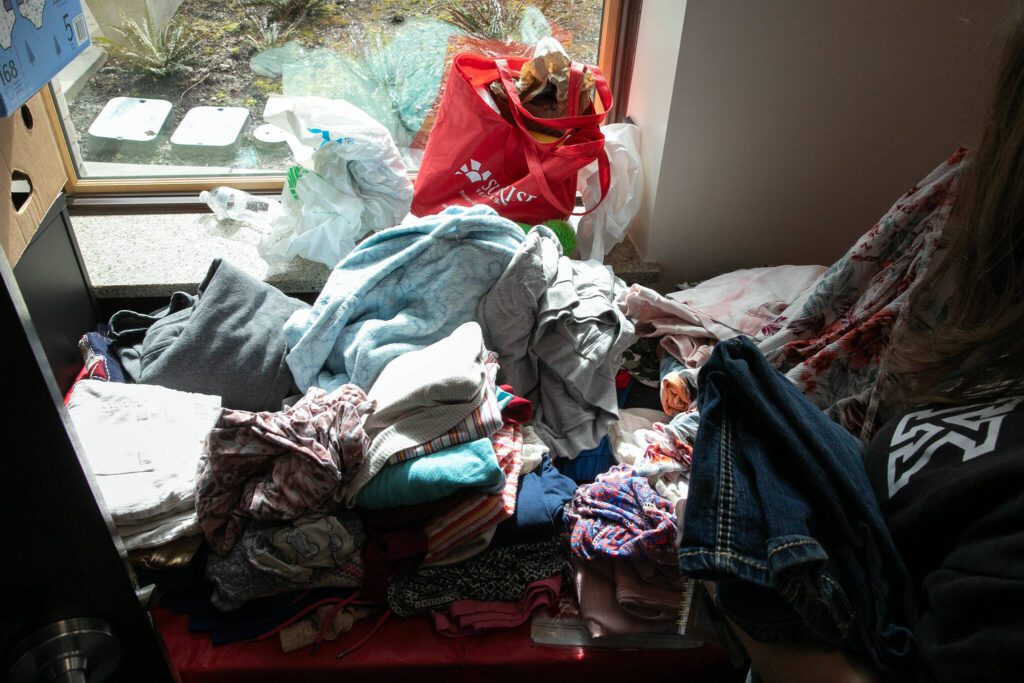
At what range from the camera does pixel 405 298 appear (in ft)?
4.06

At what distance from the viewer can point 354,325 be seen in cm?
121

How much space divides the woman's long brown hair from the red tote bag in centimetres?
76

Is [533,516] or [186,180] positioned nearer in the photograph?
[533,516]

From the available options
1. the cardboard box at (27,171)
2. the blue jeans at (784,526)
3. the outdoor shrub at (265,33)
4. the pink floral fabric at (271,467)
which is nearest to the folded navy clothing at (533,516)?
the pink floral fabric at (271,467)

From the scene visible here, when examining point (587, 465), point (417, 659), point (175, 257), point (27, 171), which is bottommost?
point (417, 659)

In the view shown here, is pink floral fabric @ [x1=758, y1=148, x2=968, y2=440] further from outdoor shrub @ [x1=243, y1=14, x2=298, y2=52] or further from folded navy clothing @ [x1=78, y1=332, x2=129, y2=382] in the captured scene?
outdoor shrub @ [x1=243, y1=14, x2=298, y2=52]

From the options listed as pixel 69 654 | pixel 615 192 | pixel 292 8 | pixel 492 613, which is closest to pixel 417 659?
pixel 492 613

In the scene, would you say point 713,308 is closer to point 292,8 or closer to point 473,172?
point 473,172

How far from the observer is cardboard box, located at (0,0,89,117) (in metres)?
0.95

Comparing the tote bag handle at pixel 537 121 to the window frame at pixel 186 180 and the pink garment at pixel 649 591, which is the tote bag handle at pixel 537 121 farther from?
the pink garment at pixel 649 591

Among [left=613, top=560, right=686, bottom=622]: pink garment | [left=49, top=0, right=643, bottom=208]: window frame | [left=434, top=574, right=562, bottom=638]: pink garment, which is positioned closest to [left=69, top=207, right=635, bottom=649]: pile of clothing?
[left=434, top=574, right=562, bottom=638]: pink garment

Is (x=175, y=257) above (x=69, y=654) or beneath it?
beneath

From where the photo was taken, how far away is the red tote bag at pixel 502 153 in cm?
138

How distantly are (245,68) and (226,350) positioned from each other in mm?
772
